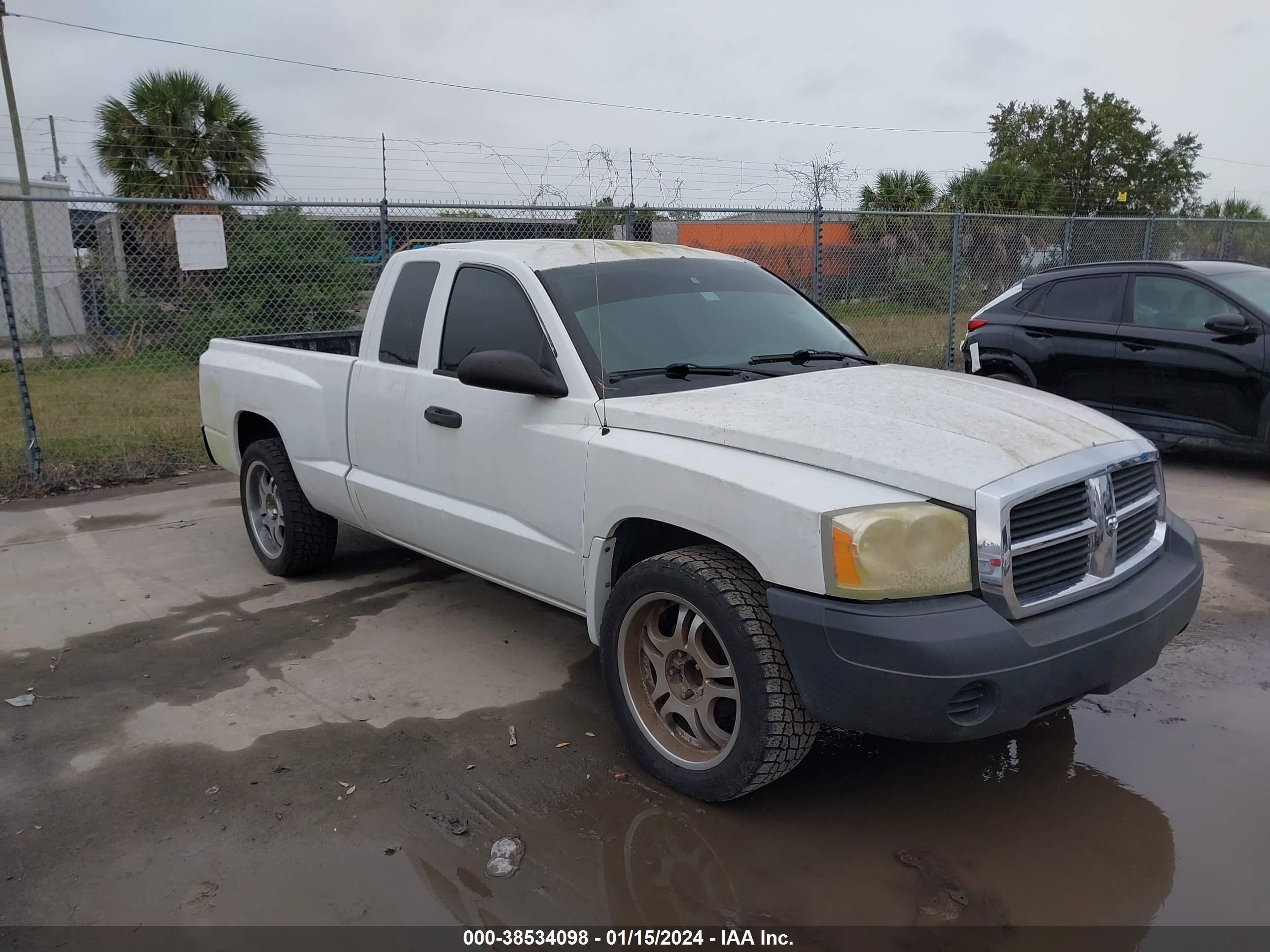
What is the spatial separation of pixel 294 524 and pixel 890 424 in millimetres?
3569

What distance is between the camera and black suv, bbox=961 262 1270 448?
7371 millimetres

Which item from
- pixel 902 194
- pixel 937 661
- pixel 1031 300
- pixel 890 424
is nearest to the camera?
pixel 937 661

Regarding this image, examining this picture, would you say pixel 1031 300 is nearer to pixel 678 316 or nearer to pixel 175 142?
pixel 678 316

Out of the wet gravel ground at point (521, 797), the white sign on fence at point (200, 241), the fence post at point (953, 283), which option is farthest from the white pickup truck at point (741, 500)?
the fence post at point (953, 283)

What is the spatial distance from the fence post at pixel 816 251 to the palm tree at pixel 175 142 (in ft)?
31.3

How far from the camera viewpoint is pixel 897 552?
9.11 ft

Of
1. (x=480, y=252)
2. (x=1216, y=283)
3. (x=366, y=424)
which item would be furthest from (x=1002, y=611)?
(x=1216, y=283)

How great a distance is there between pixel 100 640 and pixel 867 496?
12.9 feet

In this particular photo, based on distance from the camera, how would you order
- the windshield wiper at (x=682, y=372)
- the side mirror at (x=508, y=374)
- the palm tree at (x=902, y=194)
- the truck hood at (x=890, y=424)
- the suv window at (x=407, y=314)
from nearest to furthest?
the truck hood at (x=890, y=424), the side mirror at (x=508, y=374), the windshield wiper at (x=682, y=372), the suv window at (x=407, y=314), the palm tree at (x=902, y=194)

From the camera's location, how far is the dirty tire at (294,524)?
5.51 meters

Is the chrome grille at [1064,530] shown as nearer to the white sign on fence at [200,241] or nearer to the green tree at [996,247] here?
the white sign on fence at [200,241]

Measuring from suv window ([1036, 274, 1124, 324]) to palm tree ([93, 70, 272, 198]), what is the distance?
12.4m

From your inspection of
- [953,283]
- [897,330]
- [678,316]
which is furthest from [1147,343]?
[678,316]

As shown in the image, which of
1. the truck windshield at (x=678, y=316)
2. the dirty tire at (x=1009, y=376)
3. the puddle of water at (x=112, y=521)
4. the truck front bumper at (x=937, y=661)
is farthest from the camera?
the dirty tire at (x=1009, y=376)
